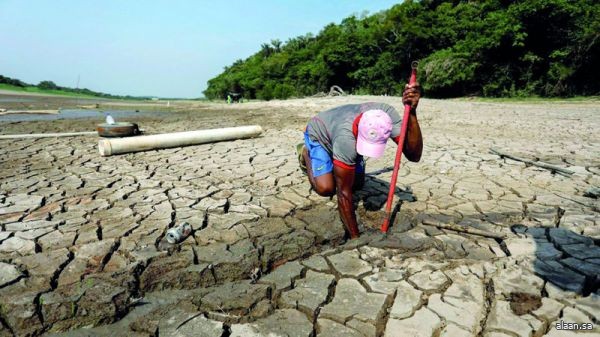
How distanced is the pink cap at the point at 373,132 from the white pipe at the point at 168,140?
3.66m

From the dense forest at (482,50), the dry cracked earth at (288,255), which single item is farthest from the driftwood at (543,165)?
the dense forest at (482,50)

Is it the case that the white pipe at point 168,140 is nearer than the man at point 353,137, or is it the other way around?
the man at point 353,137

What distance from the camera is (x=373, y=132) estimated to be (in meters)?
2.12

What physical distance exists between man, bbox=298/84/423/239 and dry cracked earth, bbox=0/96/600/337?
0.33m

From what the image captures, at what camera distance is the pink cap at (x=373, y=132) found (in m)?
2.12

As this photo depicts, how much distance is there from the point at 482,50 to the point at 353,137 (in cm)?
1910

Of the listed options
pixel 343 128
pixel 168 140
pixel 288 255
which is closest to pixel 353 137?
pixel 343 128

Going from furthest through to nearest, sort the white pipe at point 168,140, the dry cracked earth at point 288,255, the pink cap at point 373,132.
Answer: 1. the white pipe at point 168,140
2. the pink cap at point 373,132
3. the dry cracked earth at point 288,255

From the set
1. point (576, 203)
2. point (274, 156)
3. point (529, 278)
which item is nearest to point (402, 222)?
point (529, 278)

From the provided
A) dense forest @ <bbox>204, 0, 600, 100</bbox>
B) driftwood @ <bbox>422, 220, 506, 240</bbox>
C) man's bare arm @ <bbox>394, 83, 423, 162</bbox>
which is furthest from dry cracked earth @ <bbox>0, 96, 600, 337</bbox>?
dense forest @ <bbox>204, 0, 600, 100</bbox>

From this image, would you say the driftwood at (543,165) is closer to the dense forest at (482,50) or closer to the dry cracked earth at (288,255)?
the dry cracked earth at (288,255)

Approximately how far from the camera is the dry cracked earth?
5.38 ft

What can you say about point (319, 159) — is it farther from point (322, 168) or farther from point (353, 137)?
point (353, 137)

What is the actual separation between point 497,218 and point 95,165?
14.2ft
